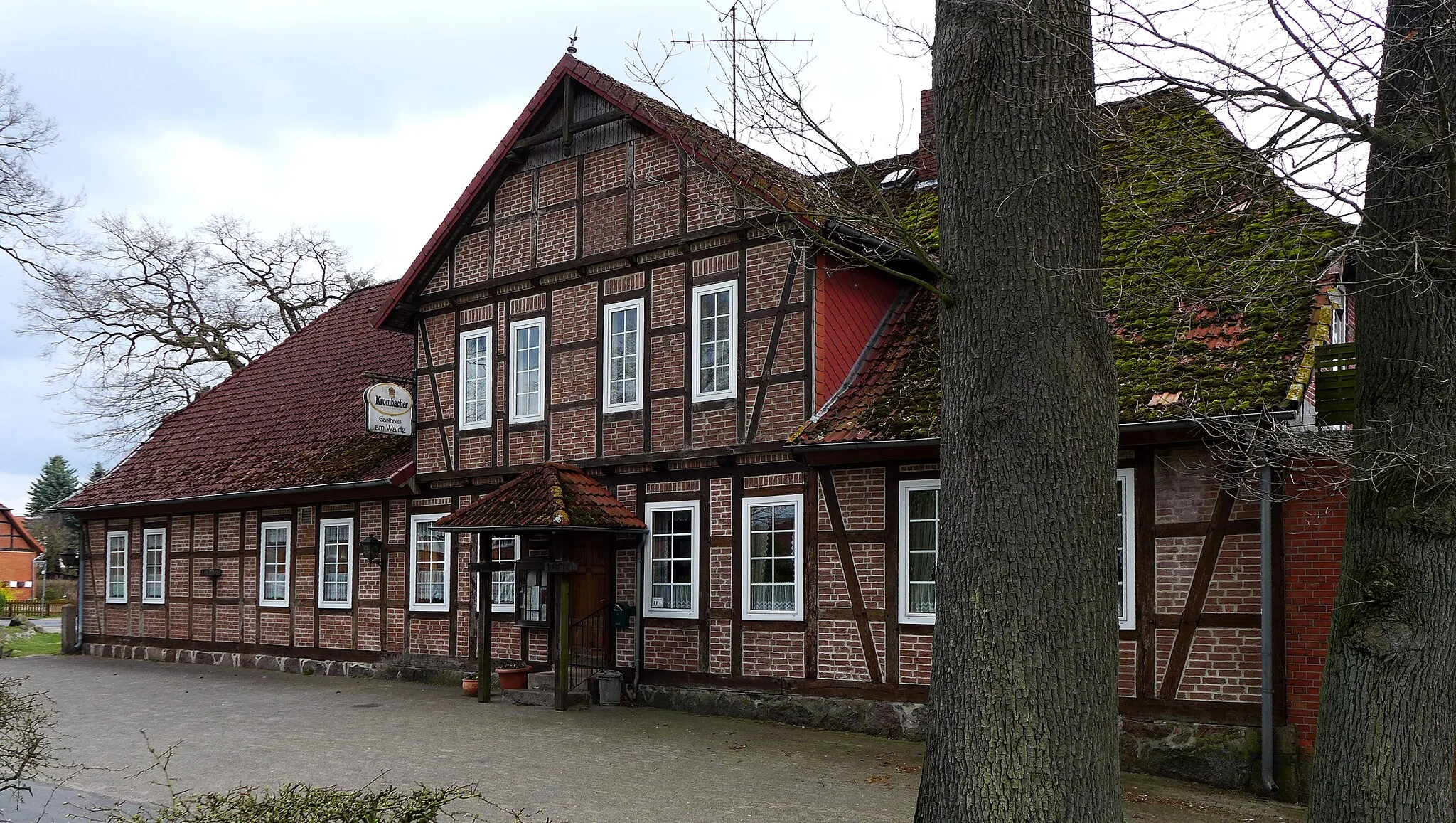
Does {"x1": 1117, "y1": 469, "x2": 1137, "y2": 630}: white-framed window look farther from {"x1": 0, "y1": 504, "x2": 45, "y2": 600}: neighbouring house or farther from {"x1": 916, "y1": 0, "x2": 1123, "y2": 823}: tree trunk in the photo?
{"x1": 0, "y1": 504, "x2": 45, "y2": 600}: neighbouring house

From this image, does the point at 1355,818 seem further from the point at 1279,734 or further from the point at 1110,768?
the point at 1279,734

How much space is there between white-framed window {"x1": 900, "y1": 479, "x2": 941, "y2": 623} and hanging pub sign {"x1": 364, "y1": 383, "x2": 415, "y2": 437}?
303 inches

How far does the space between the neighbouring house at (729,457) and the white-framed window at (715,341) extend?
1.5 inches

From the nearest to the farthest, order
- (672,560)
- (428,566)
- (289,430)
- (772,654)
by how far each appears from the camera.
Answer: (772,654) → (672,560) → (428,566) → (289,430)

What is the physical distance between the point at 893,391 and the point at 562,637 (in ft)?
14.7

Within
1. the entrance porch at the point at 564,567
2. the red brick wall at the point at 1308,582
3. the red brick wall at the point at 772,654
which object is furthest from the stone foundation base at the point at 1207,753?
the entrance porch at the point at 564,567

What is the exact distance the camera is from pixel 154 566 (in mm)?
21750

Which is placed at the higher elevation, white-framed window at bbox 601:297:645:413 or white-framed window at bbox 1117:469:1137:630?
white-framed window at bbox 601:297:645:413

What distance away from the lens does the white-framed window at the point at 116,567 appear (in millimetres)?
22391

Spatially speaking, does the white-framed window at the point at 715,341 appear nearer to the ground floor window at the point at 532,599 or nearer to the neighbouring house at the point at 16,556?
the ground floor window at the point at 532,599

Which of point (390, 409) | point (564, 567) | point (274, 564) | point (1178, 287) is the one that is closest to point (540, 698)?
point (564, 567)

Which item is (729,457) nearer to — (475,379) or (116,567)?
(475,379)

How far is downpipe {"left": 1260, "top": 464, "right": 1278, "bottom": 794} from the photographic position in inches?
377

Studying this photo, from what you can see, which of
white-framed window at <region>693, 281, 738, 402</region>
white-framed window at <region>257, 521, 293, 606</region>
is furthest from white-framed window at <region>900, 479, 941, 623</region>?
white-framed window at <region>257, 521, 293, 606</region>
